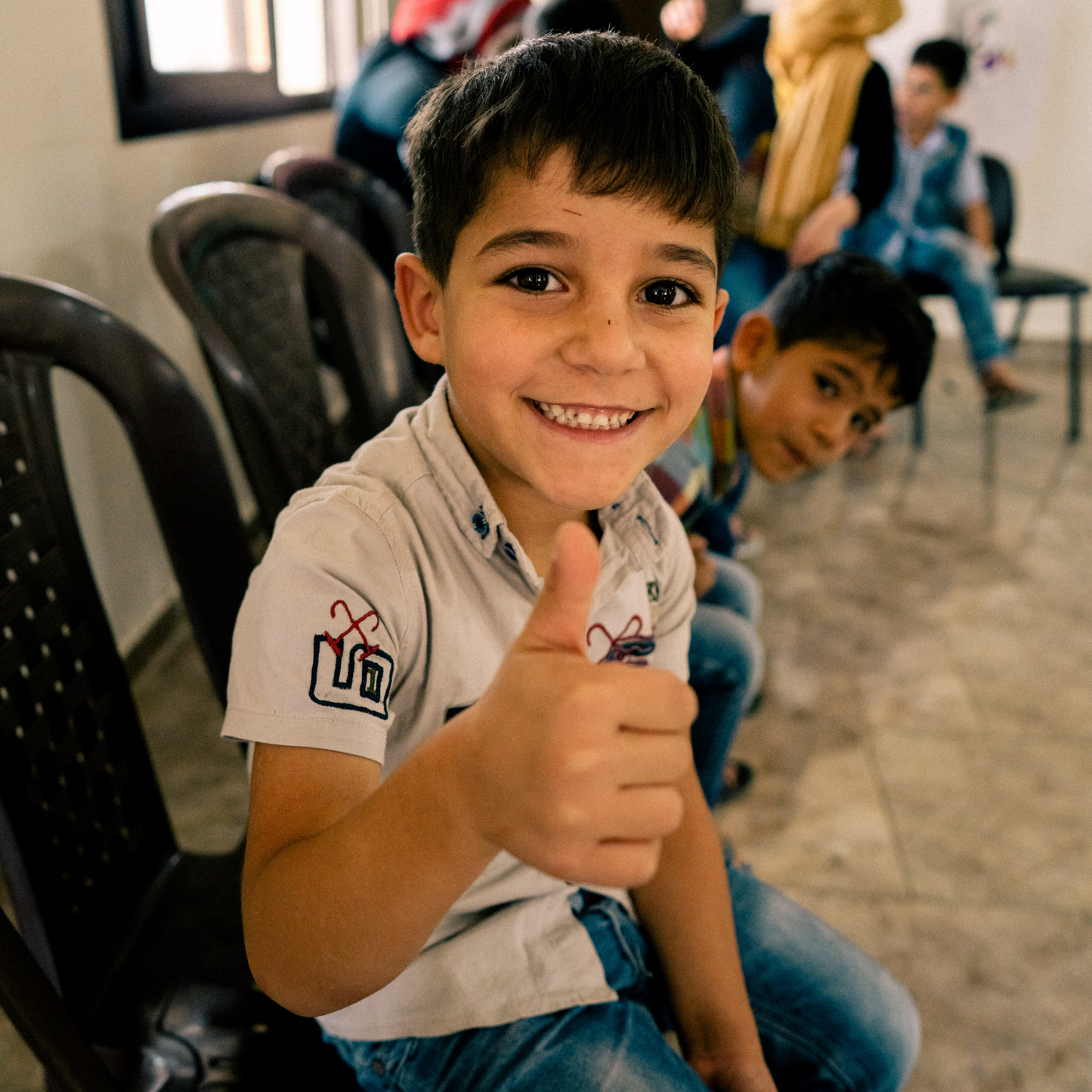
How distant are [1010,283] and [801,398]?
7.29ft

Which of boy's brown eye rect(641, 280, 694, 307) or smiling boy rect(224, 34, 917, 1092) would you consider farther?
boy's brown eye rect(641, 280, 694, 307)

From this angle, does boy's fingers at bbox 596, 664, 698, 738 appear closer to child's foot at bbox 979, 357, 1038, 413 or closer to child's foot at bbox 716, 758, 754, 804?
child's foot at bbox 716, 758, 754, 804

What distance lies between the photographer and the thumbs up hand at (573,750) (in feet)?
1.17

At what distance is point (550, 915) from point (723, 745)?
576mm

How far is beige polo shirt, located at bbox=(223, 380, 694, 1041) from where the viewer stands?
0.48 m

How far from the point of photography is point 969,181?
312 centimetres

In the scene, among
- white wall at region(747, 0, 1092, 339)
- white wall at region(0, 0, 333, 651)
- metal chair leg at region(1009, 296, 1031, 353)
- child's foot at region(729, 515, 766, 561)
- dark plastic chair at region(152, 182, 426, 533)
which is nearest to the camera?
dark plastic chair at region(152, 182, 426, 533)

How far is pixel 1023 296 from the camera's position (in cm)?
300

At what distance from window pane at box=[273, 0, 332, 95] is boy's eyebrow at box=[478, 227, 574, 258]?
2335 mm

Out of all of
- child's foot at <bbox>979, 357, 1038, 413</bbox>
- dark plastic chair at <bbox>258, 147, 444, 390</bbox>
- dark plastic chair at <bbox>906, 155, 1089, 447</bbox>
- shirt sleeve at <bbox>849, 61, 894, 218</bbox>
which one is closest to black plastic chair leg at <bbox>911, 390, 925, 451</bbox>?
dark plastic chair at <bbox>906, 155, 1089, 447</bbox>

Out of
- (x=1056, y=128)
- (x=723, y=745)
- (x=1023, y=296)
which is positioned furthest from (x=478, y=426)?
(x=1056, y=128)

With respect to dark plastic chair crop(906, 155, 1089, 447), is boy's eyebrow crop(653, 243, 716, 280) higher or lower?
higher

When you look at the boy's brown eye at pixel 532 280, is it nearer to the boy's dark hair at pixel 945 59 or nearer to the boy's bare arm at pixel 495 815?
the boy's bare arm at pixel 495 815

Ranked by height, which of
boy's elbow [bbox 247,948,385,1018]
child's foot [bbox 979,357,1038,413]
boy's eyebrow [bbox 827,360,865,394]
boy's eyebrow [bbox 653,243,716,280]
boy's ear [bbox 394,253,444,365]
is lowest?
child's foot [bbox 979,357,1038,413]
